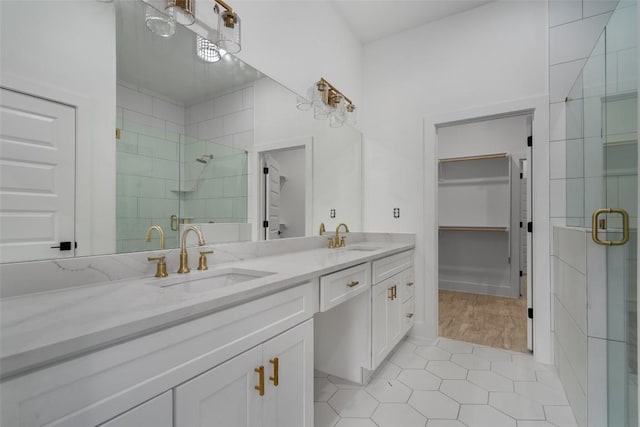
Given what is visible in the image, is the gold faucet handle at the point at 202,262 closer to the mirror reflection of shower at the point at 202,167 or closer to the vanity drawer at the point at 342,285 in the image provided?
the mirror reflection of shower at the point at 202,167

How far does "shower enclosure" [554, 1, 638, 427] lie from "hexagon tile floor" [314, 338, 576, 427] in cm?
23

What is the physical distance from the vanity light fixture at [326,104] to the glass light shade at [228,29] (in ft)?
2.37

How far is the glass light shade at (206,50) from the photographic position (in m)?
1.40

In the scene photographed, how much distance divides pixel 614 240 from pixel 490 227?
A: 278 cm

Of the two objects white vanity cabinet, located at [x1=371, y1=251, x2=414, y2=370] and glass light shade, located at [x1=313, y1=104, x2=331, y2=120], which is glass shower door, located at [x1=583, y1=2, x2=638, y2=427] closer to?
white vanity cabinet, located at [x1=371, y1=251, x2=414, y2=370]

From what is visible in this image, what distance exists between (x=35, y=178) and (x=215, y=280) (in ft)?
2.18

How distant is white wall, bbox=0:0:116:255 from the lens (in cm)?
85

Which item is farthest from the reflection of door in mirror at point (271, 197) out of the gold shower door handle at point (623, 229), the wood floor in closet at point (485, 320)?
the wood floor in closet at point (485, 320)

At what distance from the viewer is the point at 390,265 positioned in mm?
2049

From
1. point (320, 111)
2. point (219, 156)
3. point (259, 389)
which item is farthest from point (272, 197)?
point (259, 389)

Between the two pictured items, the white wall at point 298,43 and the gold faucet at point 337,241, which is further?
the gold faucet at point 337,241

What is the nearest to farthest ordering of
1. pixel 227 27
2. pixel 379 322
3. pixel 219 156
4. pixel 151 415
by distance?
pixel 151 415 → pixel 227 27 → pixel 219 156 → pixel 379 322

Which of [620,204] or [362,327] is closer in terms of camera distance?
[620,204]

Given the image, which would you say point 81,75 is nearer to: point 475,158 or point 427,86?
point 427,86
